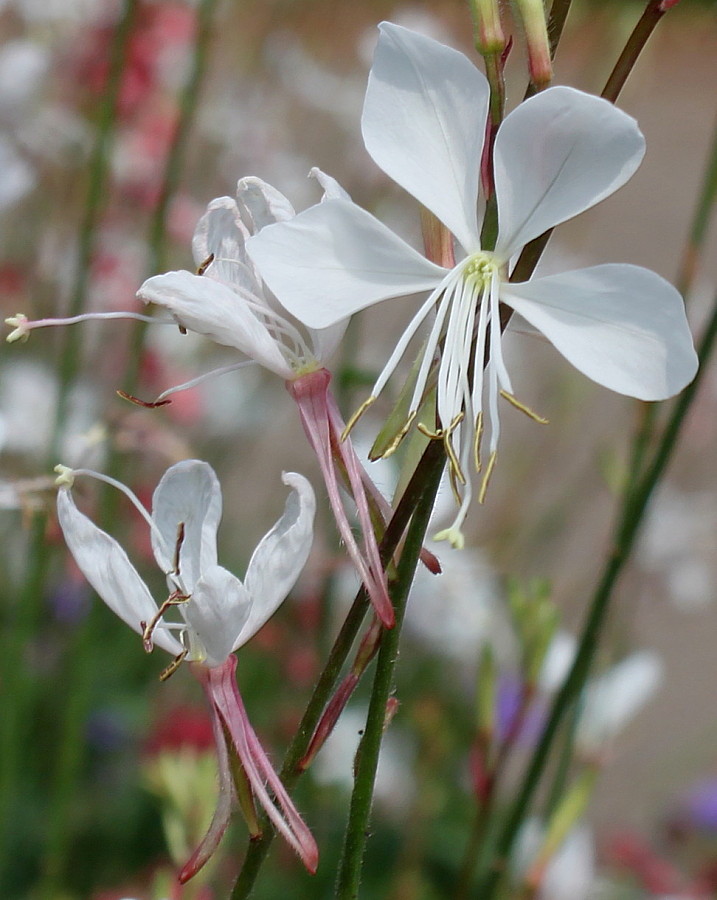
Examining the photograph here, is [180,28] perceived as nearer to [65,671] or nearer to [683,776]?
[65,671]

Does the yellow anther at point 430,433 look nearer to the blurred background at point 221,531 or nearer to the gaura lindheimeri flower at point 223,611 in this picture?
the gaura lindheimeri flower at point 223,611

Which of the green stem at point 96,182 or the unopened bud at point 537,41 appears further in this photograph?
the green stem at point 96,182

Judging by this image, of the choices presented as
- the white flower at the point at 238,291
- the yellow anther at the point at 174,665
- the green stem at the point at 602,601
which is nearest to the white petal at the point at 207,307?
the white flower at the point at 238,291

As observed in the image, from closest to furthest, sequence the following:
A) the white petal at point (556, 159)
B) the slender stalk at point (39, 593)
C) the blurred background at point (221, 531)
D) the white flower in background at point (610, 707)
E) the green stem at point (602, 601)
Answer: the white petal at point (556, 159) → the green stem at point (602, 601) → the white flower in background at point (610, 707) → the slender stalk at point (39, 593) → the blurred background at point (221, 531)

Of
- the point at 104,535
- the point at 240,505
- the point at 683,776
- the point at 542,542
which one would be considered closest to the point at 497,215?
the point at 104,535

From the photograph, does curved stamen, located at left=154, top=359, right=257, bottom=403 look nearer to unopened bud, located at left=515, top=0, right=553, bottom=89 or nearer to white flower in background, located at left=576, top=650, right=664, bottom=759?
unopened bud, located at left=515, top=0, right=553, bottom=89

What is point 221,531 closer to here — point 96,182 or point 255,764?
point 96,182

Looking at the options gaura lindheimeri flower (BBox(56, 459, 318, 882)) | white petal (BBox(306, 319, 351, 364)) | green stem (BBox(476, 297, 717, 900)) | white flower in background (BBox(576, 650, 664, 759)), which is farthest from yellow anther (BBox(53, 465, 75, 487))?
white flower in background (BBox(576, 650, 664, 759))
